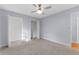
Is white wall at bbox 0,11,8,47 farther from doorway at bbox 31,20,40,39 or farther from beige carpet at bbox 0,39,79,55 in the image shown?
doorway at bbox 31,20,40,39

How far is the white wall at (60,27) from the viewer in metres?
2.96

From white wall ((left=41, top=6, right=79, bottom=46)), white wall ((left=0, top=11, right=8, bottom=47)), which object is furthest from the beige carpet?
white wall ((left=41, top=6, right=79, bottom=46))

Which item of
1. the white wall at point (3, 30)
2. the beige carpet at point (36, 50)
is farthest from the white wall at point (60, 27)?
the white wall at point (3, 30)

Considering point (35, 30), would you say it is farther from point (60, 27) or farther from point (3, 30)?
point (3, 30)

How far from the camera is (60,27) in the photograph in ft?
11.0

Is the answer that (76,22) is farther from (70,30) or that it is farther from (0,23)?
(0,23)

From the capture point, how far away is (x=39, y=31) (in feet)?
14.8

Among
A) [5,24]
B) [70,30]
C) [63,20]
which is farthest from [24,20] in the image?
[70,30]

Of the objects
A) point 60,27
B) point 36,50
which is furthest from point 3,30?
point 60,27

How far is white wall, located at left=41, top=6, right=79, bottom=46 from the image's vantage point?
2.96 m

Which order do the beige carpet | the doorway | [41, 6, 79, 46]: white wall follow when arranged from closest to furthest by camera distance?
the beige carpet < [41, 6, 79, 46]: white wall < the doorway

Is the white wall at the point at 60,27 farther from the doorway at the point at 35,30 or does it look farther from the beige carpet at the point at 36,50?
the beige carpet at the point at 36,50
